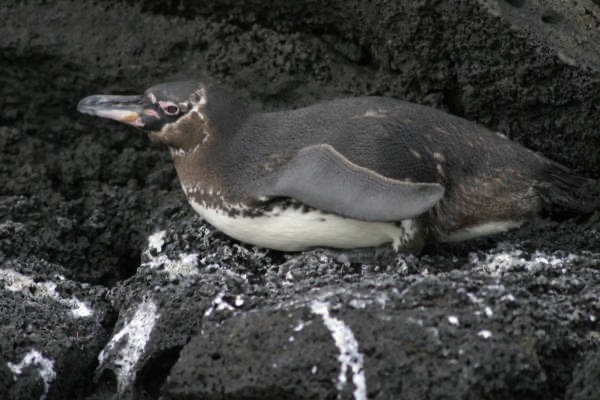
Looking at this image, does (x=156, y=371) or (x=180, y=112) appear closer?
(x=156, y=371)

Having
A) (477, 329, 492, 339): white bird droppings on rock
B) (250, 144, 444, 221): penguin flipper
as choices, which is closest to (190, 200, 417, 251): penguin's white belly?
(250, 144, 444, 221): penguin flipper

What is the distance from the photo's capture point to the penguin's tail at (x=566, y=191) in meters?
3.94

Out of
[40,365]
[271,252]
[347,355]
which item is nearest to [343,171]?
[271,252]

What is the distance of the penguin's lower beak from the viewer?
12.5 feet

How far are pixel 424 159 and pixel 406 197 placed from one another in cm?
27

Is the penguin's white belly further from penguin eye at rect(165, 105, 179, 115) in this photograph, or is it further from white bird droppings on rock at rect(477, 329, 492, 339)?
white bird droppings on rock at rect(477, 329, 492, 339)

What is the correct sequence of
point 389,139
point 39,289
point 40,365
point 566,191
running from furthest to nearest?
point 566,191, point 39,289, point 389,139, point 40,365

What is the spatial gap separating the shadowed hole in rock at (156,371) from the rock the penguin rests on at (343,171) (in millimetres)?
595

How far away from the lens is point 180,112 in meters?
3.80

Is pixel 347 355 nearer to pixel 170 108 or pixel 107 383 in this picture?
pixel 107 383

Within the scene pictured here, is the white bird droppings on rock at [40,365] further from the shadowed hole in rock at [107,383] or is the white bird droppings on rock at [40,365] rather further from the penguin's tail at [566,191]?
the penguin's tail at [566,191]

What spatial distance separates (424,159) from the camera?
12.0 feet

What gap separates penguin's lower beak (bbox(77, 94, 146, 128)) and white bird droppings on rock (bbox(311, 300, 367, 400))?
1226 millimetres

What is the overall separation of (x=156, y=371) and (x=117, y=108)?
3.31 ft
